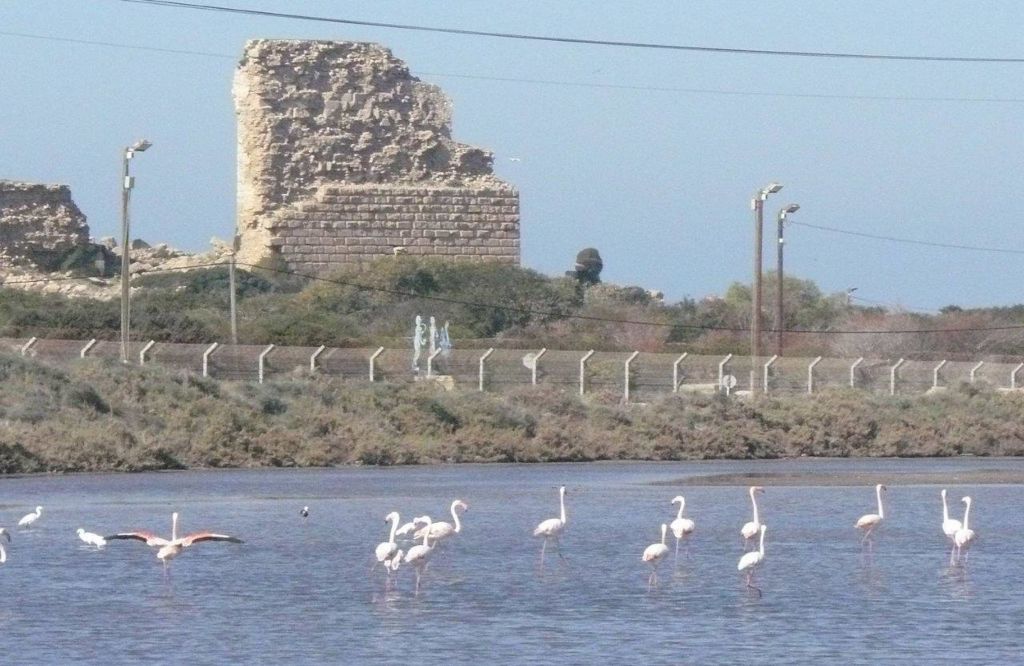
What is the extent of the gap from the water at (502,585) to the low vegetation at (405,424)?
4.81m

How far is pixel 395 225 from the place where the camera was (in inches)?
2403

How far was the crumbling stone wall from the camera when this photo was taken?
61719 mm

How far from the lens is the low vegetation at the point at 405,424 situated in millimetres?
32719

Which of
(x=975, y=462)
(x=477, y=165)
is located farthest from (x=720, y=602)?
(x=477, y=165)

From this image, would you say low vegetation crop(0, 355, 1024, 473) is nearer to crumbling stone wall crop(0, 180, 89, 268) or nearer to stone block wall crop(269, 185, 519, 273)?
stone block wall crop(269, 185, 519, 273)

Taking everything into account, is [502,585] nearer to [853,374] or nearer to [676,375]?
[676,375]

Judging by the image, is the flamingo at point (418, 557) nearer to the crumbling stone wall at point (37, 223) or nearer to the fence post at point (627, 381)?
the fence post at point (627, 381)

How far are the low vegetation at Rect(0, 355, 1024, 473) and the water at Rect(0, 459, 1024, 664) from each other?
15.8ft

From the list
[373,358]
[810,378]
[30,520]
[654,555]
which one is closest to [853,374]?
[810,378]

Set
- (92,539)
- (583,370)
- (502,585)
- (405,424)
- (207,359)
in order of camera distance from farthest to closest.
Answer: (583,370), (207,359), (405,424), (92,539), (502,585)

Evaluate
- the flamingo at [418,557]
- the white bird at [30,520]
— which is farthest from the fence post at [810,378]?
the flamingo at [418,557]

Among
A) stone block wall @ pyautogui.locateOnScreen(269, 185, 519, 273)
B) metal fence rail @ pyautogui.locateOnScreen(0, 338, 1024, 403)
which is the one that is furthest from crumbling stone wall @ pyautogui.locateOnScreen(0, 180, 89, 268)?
metal fence rail @ pyautogui.locateOnScreen(0, 338, 1024, 403)

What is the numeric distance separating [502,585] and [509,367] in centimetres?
2529

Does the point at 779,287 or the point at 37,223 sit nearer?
the point at 779,287
